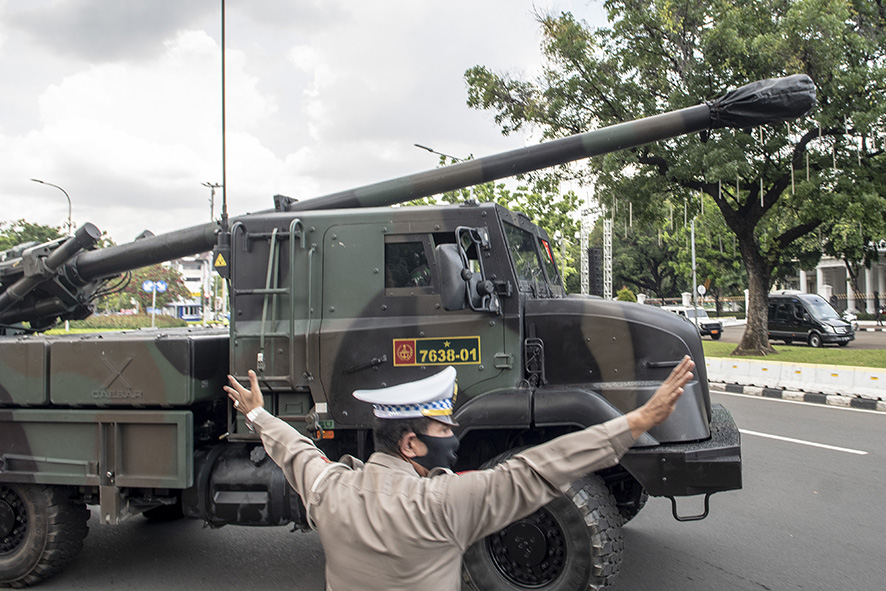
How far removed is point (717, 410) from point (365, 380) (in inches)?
98.7

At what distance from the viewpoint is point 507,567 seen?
3980mm

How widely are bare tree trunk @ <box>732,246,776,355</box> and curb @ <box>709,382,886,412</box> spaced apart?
13.1 feet

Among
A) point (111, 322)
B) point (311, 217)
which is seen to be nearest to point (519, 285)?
point (311, 217)

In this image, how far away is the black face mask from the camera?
77.6 inches

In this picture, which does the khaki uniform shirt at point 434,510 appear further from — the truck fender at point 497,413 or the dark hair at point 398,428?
the truck fender at point 497,413

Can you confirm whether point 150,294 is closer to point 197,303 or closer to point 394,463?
point 197,303

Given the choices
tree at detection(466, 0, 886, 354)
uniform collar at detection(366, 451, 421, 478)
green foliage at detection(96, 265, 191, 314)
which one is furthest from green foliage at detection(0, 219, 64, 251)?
uniform collar at detection(366, 451, 421, 478)

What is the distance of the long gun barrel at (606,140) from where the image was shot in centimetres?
486

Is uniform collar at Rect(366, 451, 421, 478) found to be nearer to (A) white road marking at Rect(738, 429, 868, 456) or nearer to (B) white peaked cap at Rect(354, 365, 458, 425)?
A: (B) white peaked cap at Rect(354, 365, 458, 425)

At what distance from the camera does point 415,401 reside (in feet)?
6.30

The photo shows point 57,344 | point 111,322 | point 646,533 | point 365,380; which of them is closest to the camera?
point 365,380

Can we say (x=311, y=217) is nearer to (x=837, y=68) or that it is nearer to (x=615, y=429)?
(x=615, y=429)

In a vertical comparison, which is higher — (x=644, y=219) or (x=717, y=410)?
(x=644, y=219)

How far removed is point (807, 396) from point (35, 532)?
1195 cm
